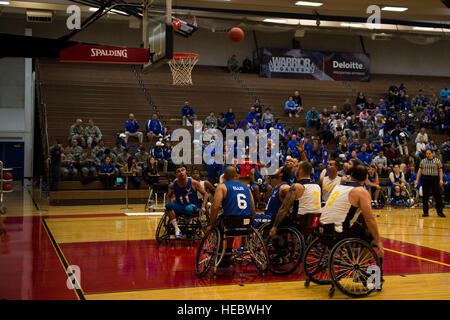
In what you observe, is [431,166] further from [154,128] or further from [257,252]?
[154,128]

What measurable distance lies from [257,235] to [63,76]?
19.1m

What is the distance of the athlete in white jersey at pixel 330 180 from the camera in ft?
28.1

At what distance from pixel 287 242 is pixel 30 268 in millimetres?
3454

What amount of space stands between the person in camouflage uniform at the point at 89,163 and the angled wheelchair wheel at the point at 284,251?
36.4ft

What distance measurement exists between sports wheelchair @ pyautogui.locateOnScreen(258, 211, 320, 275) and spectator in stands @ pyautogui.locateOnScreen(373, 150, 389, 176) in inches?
484

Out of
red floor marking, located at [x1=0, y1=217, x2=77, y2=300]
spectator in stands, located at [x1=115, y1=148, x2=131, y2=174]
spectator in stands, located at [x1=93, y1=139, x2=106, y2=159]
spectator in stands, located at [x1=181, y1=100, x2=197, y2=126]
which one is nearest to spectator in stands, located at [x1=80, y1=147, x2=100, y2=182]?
spectator in stands, located at [x1=93, y1=139, x2=106, y2=159]

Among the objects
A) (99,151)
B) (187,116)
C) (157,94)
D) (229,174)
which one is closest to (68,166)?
(99,151)

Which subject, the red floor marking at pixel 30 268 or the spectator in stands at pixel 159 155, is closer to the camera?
the red floor marking at pixel 30 268

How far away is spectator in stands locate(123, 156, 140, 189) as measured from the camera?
15.9 m

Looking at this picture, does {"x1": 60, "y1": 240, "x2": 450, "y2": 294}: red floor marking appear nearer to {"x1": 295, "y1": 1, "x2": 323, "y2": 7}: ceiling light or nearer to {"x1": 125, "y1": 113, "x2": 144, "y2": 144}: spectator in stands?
{"x1": 125, "y1": 113, "x2": 144, "y2": 144}: spectator in stands

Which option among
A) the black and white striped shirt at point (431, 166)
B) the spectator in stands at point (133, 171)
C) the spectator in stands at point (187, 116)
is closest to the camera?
the black and white striped shirt at point (431, 166)

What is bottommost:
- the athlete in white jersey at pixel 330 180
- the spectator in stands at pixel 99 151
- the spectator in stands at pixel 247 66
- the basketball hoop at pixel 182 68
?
the athlete in white jersey at pixel 330 180

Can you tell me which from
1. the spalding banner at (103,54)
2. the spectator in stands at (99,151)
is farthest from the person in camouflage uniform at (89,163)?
the spalding banner at (103,54)

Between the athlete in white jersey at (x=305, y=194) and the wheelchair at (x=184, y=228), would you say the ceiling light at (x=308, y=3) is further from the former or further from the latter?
the athlete in white jersey at (x=305, y=194)
